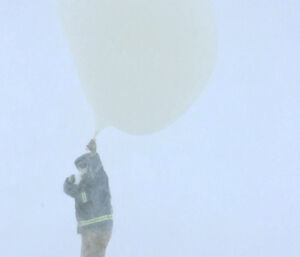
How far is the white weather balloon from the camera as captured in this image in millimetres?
1325

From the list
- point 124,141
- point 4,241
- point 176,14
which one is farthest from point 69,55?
point 4,241

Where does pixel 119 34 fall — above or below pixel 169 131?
above

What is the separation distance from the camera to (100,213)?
4.83 feet

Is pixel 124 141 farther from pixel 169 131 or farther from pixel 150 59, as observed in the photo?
pixel 150 59

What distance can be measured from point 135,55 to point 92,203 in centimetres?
47

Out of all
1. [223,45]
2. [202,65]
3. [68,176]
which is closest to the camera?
[202,65]

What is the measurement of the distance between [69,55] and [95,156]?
40 cm

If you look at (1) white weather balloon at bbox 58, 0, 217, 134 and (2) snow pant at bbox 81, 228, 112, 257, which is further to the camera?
(2) snow pant at bbox 81, 228, 112, 257

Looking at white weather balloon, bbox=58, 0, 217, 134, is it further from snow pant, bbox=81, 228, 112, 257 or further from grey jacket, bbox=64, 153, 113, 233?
snow pant, bbox=81, 228, 112, 257

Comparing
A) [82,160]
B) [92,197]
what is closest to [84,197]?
[92,197]

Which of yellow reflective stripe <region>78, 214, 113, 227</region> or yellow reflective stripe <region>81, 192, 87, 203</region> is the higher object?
→ yellow reflective stripe <region>81, 192, 87, 203</region>

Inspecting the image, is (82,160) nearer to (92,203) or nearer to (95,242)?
(92,203)

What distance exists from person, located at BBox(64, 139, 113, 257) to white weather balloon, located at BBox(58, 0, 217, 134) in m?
0.18

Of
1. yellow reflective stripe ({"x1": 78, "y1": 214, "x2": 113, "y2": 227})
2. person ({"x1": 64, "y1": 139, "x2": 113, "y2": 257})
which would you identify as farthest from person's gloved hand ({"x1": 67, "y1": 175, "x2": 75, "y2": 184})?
yellow reflective stripe ({"x1": 78, "y1": 214, "x2": 113, "y2": 227})
